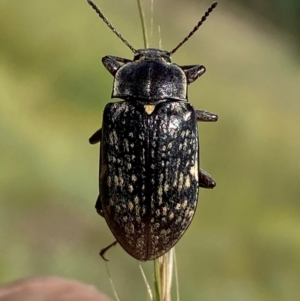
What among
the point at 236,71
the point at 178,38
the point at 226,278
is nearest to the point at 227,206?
the point at 226,278

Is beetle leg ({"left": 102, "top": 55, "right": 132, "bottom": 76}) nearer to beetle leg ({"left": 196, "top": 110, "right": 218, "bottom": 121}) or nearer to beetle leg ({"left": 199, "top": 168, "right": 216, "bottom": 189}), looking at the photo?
beetle leg ({"left": 196, "top": 110, "right": 218, "bottom": 121})

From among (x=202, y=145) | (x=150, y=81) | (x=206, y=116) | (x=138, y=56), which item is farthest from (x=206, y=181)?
(x=202, y=145)

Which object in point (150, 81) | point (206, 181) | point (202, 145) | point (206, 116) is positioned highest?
point (202, 145)

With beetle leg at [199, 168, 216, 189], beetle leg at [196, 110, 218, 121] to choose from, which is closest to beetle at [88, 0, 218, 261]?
beetle leg at [199, 168, 216, 189]

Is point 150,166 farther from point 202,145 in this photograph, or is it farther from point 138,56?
point 202,145

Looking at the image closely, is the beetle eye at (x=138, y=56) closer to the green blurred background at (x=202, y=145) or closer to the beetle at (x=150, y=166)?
the beetle at (x=150, y=166)
